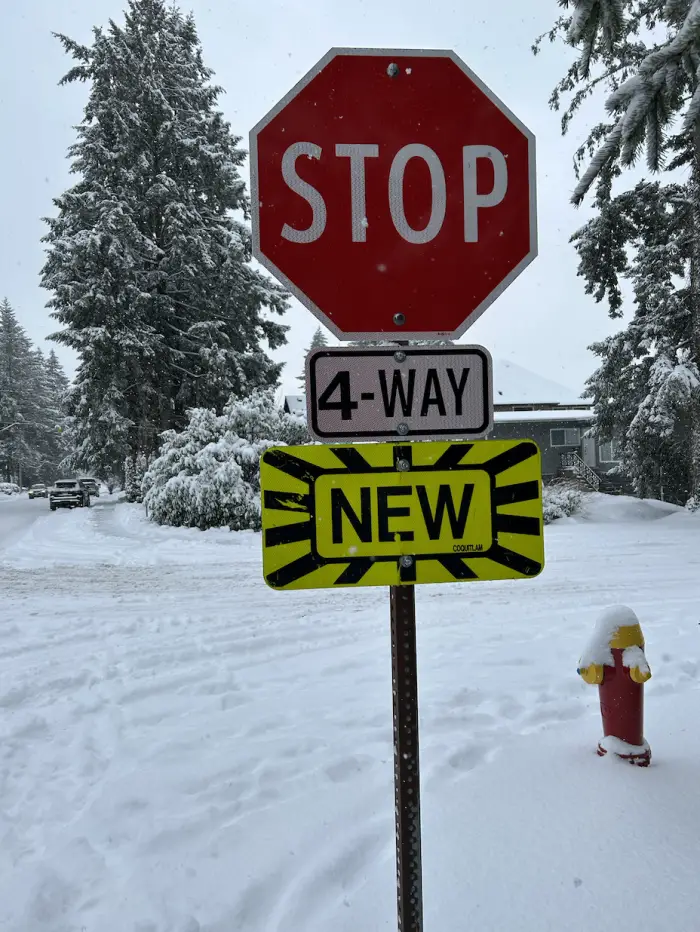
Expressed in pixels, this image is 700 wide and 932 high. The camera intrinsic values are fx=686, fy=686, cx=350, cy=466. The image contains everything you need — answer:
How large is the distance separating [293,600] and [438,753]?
4946 millimetres

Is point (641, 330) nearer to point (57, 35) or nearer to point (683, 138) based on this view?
point (683, 138)

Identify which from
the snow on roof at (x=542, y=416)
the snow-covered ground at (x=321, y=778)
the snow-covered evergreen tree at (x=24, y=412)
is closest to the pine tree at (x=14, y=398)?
the snow-covered evergreen tree at (x=24, y=412)

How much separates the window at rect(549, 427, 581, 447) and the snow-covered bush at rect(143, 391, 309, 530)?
76.6 ft

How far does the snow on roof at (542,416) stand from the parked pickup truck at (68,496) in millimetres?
21015

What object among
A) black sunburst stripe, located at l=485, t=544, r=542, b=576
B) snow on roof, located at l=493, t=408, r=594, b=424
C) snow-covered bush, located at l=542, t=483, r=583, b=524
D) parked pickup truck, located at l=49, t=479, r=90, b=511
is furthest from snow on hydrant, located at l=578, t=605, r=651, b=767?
snow on roof, located at l=493, t=408, r=594, b=424

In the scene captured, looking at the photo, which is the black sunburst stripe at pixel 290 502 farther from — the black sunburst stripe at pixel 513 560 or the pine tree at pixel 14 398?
the pine tree at pixel 14 398

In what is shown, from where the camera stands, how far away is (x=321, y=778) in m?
3.54

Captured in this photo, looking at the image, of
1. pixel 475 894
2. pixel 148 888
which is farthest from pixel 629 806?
pixel 148 888

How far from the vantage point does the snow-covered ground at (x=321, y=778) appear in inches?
100.0

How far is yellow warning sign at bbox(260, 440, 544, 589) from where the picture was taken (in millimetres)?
1820

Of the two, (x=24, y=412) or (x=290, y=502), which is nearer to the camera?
(x=290, y=502)

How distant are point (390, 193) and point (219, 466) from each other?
51.1 feet

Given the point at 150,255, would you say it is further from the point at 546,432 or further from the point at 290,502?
the point at 290,502

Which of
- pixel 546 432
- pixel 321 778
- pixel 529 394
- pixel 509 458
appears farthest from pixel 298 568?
pixel 529 394
